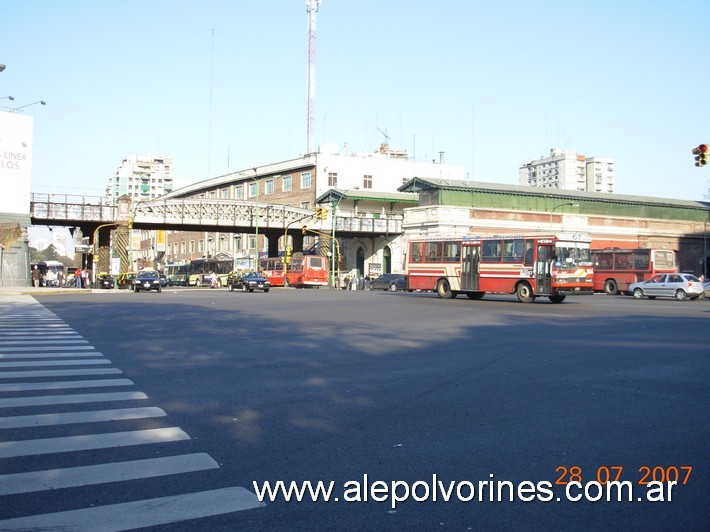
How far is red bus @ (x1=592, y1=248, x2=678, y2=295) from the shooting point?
50.2m

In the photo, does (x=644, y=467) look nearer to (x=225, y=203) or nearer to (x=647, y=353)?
(x=647, y=353)

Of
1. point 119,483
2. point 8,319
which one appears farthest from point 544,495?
point 8,319

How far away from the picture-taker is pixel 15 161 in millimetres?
49250

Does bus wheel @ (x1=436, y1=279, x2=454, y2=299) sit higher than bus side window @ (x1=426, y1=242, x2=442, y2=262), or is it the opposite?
bus side window @ (x1=426, y1=242, x2=442, y2=262)

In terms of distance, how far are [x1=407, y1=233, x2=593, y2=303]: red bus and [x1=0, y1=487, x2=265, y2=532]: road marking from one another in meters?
27.9

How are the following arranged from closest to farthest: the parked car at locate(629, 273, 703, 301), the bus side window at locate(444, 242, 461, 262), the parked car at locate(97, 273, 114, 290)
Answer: the bus side window at locate(444, 242, 461, 262) < the parked car at locate(629, 273, 703, 301) < the parked car at locate(97, 273, 114, 290)

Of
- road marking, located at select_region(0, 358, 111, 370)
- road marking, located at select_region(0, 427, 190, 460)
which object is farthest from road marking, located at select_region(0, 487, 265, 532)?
road marking, located at select_region(0, 358, 111, 370)

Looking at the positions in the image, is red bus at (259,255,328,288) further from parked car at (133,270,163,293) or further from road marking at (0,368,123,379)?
road marking at (0,368,123,379)

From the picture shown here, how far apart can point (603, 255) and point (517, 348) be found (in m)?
40.5

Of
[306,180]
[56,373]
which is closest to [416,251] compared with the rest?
[56,373]

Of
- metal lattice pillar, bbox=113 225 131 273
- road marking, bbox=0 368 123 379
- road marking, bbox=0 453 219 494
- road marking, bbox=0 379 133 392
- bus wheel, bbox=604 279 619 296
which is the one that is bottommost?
road marking, bbox=0 453 219 494

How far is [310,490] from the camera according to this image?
220 inches

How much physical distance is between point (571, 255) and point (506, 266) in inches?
121

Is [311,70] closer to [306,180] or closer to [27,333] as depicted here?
[306,180]
